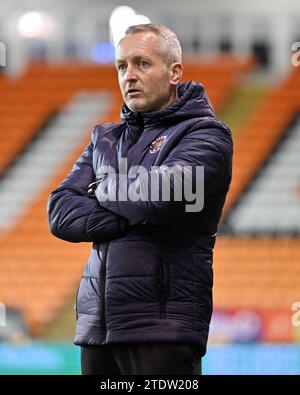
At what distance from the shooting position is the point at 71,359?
21.2 feet

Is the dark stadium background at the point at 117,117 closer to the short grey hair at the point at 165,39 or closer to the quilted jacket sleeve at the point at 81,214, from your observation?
the quilted jacket sleeve at the point at 81,214

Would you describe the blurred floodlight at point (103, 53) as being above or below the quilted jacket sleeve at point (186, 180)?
above

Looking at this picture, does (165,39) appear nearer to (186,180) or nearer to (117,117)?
(186,180)

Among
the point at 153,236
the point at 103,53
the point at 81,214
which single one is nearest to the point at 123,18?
the point at 103,53

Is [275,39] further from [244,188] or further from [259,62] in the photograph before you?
[244,188]

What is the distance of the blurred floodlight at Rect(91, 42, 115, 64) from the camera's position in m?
10.4

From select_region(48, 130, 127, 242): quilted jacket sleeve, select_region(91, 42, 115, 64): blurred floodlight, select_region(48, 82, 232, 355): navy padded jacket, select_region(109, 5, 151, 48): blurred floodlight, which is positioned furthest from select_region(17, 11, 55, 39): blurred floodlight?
select_region(48, 82, 232, 355): navy padded jacket

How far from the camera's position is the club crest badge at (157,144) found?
2.27 metres

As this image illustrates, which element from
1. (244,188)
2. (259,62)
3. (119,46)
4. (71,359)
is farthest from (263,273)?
(119,46)

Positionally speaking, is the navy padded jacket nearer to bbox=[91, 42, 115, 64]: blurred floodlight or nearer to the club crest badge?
the club crest badge

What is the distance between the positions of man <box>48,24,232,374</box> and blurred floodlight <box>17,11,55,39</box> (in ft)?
26.6

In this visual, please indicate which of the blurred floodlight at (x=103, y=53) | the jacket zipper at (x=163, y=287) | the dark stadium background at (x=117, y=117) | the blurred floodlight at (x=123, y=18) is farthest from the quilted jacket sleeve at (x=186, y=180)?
the blurred floodlight at (x=103, y=53)

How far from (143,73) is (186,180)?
0.30 m

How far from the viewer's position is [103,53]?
10438mm
